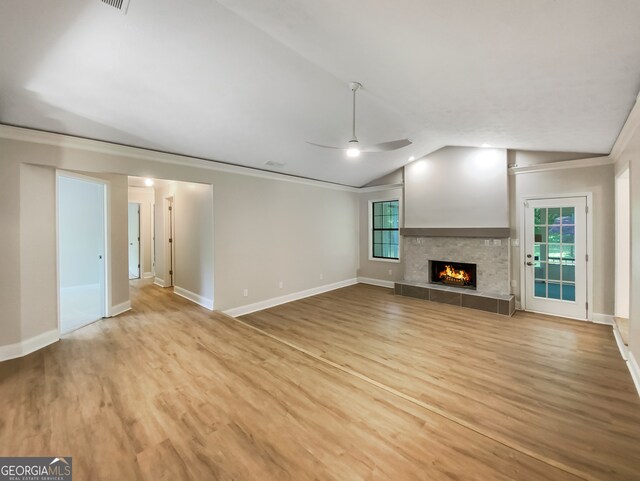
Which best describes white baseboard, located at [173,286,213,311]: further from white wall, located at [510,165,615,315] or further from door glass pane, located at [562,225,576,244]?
white wall, located at [510,165,615,315]

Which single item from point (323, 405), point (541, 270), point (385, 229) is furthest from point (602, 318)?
point (323, 405)

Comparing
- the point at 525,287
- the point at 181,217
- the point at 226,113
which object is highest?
the point at 226,113

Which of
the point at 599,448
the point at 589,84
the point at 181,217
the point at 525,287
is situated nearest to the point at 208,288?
the point at 181,217

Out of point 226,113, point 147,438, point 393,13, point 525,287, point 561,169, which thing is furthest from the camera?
point 525,287

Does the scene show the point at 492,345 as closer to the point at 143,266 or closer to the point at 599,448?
the point at 599,448

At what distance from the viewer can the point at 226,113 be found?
3.24 meters

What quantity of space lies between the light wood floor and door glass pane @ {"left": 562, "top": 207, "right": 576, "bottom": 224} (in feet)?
5.98

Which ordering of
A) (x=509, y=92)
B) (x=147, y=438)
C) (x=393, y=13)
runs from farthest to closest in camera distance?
(x=509, y=92) < (x=147, y=438) < (x=393, y=13)

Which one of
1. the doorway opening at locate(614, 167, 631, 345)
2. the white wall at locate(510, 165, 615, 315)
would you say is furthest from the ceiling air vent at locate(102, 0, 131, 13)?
the white wall at locate(510, 165, 615, 315)

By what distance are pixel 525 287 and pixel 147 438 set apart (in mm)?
6112

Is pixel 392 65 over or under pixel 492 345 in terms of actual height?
over

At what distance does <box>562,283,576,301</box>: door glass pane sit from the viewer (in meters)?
4.61

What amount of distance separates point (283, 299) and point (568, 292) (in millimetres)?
5262

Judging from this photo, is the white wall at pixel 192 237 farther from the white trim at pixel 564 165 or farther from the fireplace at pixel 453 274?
→ the white trim at pixel 564 165
